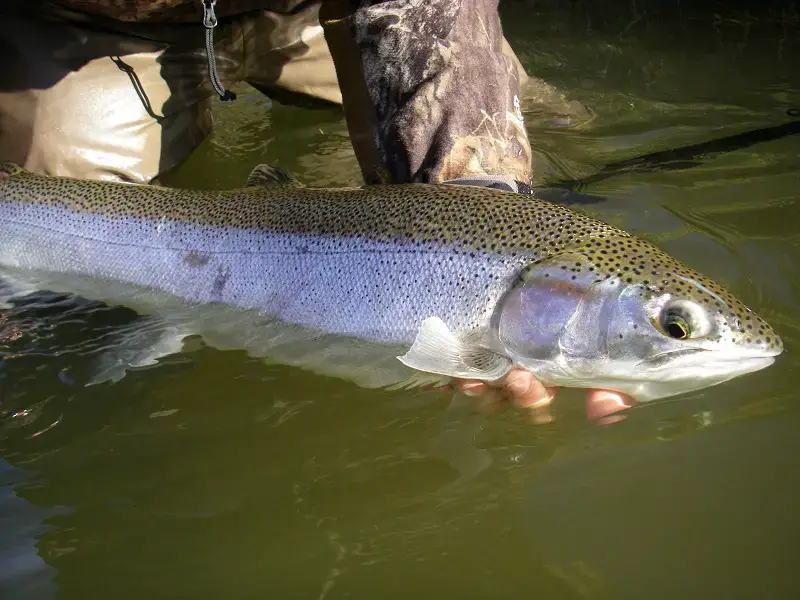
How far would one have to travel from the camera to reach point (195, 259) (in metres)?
2.85

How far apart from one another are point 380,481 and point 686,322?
40.0 inches

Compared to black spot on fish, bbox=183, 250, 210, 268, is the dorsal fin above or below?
above

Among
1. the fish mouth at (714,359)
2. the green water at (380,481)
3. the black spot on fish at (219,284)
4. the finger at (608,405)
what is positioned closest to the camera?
the green water at (380,481)

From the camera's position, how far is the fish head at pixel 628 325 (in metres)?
2.16

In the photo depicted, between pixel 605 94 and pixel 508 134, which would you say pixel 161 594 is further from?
pixel 605 94

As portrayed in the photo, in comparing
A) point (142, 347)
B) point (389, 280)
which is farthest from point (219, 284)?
point (389, 280)

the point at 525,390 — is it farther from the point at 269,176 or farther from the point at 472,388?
the point at 269,176

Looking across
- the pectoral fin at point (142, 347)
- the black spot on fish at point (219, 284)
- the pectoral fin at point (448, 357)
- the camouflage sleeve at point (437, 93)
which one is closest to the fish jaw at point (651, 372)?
the pectoral fin at point (448, 357)

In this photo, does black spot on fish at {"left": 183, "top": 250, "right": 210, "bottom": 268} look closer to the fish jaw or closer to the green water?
the green water

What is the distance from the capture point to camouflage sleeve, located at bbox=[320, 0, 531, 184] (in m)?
3.03

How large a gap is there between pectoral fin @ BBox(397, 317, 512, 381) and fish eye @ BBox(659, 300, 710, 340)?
49 cm

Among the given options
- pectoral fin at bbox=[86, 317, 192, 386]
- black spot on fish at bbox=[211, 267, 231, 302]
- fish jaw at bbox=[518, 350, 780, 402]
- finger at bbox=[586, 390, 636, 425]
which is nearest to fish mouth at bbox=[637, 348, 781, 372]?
fish jaw at bbox=[518, 350, 780, 402]

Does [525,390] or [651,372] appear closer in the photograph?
[651,372]

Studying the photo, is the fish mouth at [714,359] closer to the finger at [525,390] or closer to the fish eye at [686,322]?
the fish eye at [686,322]
